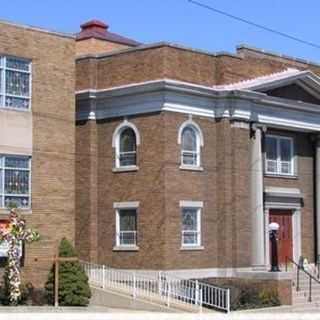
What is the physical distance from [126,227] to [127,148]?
3.03 meters

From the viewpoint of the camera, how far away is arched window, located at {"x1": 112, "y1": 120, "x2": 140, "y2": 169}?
35.6m

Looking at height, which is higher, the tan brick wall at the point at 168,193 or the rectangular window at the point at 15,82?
the rectangular window at the point at 15,82

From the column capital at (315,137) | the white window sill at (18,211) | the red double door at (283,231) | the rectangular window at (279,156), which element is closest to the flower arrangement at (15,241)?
the white window sill at (18,211)

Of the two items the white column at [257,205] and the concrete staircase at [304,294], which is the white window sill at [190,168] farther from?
the concrete staircase at [304,294]

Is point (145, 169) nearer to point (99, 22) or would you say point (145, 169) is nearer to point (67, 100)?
point (67, 100)

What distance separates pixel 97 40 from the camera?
45.7 metres

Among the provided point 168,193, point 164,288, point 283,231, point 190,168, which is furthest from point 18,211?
point 283,231

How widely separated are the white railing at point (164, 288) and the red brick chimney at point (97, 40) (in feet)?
47.5

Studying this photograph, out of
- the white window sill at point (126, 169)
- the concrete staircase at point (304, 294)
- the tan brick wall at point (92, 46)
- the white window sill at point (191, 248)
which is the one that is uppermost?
the tan brick wall at point (92, 46)

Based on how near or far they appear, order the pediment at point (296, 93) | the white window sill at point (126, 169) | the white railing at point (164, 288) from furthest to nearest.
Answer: the pediment at point (296, 93)
the white window sill at point (126, 169)
the white railing at point (164, 288)

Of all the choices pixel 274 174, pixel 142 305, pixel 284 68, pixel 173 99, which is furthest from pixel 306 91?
pixel 142 305

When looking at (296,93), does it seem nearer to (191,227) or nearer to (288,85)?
(288,85)

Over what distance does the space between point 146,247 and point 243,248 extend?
3.98 m

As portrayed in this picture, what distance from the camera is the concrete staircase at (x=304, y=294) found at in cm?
3372
